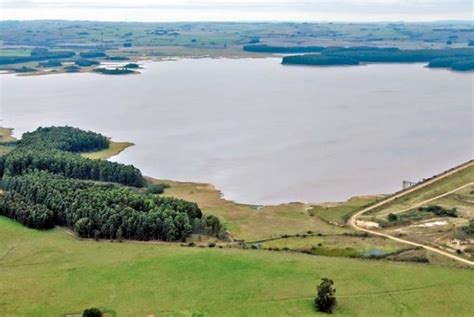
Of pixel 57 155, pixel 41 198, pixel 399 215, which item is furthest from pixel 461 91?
pixel 41 198

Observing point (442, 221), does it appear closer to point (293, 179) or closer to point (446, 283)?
point (446, 283)

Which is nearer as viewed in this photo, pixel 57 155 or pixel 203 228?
pixel 203 228

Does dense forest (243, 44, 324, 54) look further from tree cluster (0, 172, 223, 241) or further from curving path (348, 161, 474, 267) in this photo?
tree cluster (0, 172, 223, 241)

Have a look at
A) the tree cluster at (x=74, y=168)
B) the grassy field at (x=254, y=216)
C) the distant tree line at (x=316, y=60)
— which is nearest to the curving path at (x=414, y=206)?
the grassy field at (x=254, y=216)

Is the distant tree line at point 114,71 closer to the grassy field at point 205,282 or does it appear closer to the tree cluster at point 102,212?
the tree cluster at point 102,212

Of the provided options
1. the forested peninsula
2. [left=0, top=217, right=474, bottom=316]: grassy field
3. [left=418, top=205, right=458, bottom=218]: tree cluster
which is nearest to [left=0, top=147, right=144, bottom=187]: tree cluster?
[left=0, top=217, right=474, bottom=316]: grassy field

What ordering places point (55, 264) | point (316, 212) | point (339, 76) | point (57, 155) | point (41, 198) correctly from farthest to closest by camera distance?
point (339, 76) < point (57, 155) < point (316, 212) < point (41, 198) < point (55, 264)

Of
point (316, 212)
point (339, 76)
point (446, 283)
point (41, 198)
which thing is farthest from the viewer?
point (339, 76)
